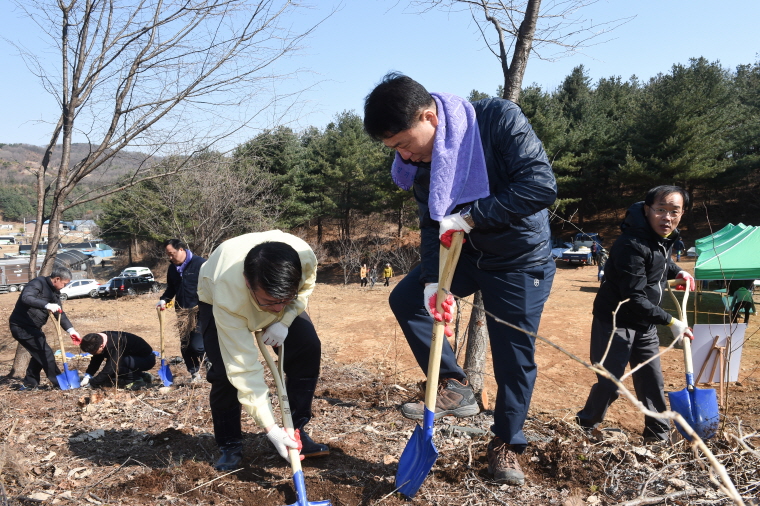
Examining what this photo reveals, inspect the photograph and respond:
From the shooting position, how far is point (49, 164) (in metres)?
6.39

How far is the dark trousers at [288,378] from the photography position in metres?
2.86

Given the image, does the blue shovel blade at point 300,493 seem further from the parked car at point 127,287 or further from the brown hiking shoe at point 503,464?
the parked car at point 127,287

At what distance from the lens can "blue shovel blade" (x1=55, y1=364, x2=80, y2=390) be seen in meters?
6.52

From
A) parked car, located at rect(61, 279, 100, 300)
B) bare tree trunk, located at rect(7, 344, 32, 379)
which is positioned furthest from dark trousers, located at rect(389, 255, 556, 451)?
parked car, located at rect(61, 279, 100, 300)

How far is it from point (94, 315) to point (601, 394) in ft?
59.3

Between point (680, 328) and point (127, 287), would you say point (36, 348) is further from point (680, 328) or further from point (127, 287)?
point (127, 287)

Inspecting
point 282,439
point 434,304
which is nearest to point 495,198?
point 434,304

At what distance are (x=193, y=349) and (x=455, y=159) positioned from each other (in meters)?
4.81

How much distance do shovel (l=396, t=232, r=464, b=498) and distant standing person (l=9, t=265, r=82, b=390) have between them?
5.57 metres

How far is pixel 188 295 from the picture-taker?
6203mm

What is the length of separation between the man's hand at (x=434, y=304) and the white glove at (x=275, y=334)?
2.49 feet

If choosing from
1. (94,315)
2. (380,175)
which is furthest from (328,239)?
(94,315)

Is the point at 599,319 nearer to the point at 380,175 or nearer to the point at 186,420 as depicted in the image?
the point at 186,420

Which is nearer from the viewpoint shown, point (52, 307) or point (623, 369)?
point (623, 369)
